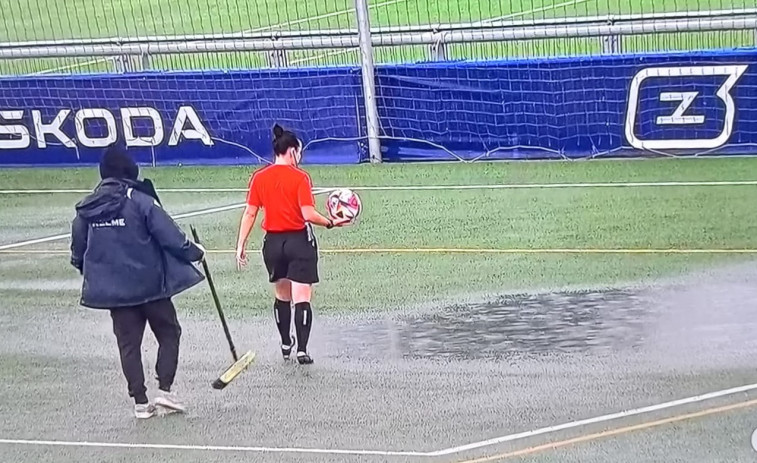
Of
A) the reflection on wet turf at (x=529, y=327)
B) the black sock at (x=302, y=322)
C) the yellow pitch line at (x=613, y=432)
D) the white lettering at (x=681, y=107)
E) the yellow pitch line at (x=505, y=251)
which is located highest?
the white lettering at (x=681, y=107)

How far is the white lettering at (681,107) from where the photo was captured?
1510 cm

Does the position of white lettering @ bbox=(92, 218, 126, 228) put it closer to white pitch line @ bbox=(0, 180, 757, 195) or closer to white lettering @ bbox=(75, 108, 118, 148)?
white pitch line @ bbox=(0, 180, 757, 195)

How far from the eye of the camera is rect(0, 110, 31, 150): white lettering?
17722mm

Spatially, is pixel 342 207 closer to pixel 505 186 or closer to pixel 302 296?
pixel 302 296

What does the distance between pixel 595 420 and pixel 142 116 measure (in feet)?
36.4

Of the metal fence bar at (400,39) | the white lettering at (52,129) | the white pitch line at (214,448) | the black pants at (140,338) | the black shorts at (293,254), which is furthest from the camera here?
the white lettering at (52,129)

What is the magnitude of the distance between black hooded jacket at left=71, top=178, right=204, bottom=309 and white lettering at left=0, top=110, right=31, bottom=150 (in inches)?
416

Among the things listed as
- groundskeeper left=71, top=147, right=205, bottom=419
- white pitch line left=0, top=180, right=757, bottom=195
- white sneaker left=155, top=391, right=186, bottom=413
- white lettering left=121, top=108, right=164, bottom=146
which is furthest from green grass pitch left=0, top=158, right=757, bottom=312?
groundskeeper left=71, top=147, right=205, bottom=419

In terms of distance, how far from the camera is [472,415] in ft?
25.1

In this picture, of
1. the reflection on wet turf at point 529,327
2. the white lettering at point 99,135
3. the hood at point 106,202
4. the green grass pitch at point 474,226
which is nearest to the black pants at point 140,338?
the hood at point 106,202

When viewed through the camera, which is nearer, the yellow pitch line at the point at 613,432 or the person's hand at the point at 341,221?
the yellow pitch line at the point at 613,432

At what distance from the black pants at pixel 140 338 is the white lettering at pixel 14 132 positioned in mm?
10549

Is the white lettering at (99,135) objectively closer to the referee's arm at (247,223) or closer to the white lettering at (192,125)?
the white lettering at (192,125)

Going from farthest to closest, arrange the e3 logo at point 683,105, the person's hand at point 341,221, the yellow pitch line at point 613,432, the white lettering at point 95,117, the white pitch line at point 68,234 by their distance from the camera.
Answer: the white lettering at point 95,117, the e3 logo at point 683,105, the white pitch line at point 68,234, the person's hand at point 341,221, the yellow pitch line at point 613,432
